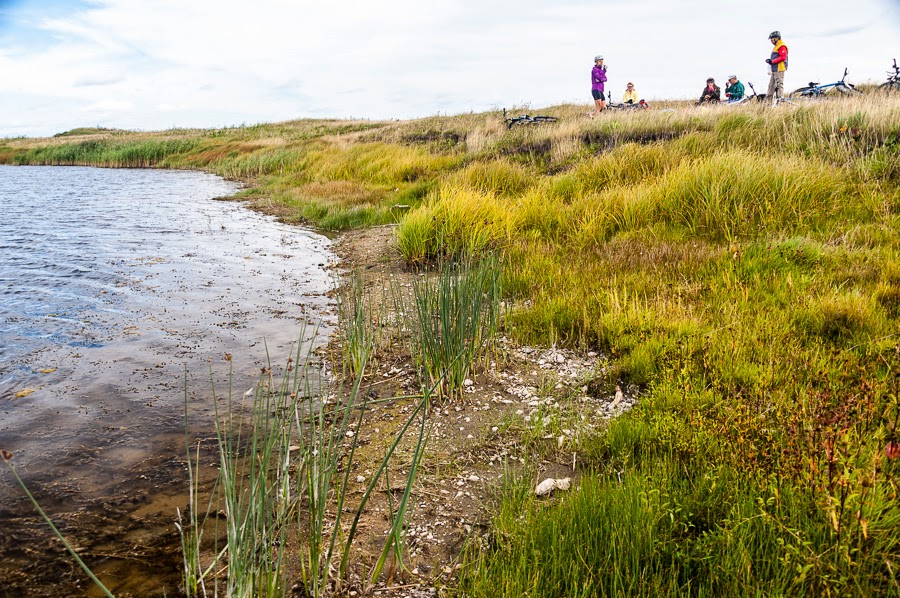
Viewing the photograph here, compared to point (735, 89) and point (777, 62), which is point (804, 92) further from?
point (777, 62)

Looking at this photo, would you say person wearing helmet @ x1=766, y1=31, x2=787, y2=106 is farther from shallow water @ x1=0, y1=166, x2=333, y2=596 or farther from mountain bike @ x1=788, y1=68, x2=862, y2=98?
shallow water @ x1=0, y1=166, x2=333, y2=596

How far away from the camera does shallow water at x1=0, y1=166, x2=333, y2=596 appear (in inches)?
120

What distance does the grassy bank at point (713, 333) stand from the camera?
2.30m

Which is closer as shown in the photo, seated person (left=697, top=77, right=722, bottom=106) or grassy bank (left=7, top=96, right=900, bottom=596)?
grassy bank (left=7, top=96, right=900, bottom=596)

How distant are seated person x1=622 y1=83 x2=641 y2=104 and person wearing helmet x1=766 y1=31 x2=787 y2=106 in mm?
7906

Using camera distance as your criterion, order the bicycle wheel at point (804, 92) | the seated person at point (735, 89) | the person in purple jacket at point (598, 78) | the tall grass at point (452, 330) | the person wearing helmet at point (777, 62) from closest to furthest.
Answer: the tall grass at point (452, 330)
the person wearing helmet at point (777, 62)
the bicycle wheel at point (804, 92)
the person in purple jacket at point (598, 78)
the seated person at point (735, 89)

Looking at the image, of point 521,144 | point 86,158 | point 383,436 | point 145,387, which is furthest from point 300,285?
point 86,158

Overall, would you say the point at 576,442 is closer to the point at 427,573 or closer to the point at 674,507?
the point at 674,507

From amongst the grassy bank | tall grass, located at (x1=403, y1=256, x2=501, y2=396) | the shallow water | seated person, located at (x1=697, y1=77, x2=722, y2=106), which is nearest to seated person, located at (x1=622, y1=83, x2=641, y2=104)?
seated person, located at (x1=697, y1=77, x2=722, y2=106)

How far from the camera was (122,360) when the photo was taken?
5.54m

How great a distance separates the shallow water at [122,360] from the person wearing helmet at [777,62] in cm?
1513

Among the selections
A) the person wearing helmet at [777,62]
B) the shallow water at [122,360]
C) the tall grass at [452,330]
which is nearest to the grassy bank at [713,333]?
the tall grass at [452,330]

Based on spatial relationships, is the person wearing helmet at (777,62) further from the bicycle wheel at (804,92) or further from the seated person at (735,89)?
the seated person at (735,89)

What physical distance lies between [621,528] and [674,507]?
1.37ft
